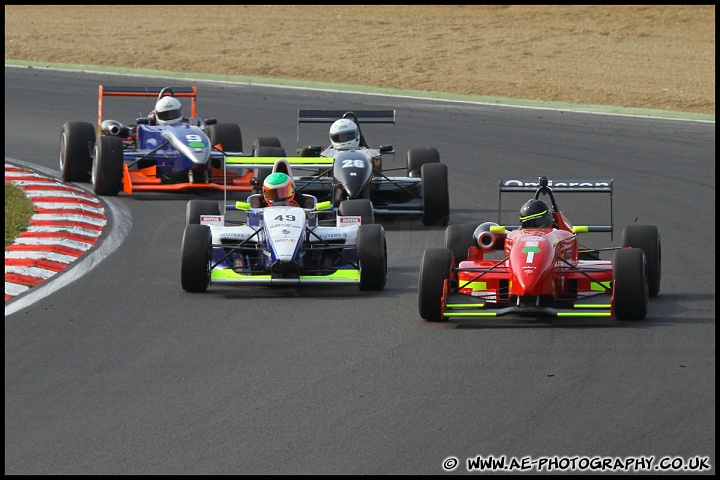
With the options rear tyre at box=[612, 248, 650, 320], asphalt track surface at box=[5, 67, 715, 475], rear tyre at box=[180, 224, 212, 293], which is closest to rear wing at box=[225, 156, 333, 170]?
asphalt track surface at box=[5, 67, 715, 475]

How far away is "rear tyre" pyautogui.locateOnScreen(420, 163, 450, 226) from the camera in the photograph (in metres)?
17.2

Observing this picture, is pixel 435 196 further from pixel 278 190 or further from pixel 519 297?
pixel 519 297

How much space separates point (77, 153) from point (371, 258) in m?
7.90

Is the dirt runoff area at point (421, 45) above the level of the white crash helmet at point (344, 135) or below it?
above

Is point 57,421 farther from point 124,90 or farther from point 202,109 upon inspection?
point 202,109

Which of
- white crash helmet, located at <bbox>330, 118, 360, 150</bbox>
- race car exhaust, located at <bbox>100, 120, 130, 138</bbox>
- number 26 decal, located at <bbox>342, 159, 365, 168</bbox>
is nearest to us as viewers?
number 26 decal, located at <bbox>342, 159, 365, 168</bbox>

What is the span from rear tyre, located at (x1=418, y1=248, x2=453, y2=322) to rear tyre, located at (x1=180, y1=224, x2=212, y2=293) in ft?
7.26

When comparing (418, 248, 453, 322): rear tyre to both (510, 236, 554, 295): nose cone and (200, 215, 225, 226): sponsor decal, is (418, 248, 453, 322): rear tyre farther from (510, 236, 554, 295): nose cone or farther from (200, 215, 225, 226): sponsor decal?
(200, 215, 225, 226): sponsor decal

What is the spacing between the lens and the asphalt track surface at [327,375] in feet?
27.7

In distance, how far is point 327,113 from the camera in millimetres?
18688

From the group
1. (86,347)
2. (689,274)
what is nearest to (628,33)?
(689,274)

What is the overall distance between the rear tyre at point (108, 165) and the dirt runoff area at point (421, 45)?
13565 millimetres

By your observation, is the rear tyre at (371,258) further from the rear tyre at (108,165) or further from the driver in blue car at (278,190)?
the rear tyre at (108,165)

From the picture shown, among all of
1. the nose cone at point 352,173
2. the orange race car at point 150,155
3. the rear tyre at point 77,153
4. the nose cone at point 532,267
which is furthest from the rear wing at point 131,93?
the nose cone at point 532,267
